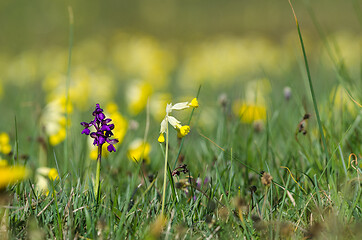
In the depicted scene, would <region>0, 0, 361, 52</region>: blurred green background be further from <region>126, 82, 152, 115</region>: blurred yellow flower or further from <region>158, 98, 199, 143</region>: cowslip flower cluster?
<region>158, 98, 199, 143</region>: cowslip flower cluster

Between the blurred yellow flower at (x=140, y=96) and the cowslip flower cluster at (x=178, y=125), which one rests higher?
the cowslip flower cluster at (x=178, y=125)

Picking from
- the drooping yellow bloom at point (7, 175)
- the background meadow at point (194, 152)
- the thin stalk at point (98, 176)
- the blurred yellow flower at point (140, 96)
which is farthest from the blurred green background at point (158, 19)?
the thin stalk at point (98, 176)

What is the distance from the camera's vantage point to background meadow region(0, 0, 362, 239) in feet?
4.47

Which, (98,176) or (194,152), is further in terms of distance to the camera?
(194,152)

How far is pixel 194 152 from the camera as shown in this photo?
2.79 m

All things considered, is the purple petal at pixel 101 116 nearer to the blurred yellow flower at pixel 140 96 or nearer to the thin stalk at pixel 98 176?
the thin stalk at pixel 98 176

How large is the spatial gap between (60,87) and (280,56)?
6.33m

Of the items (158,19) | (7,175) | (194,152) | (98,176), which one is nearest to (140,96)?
(194,152)

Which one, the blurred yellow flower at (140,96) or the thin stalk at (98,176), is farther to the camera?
the blurred yellow flower at (140,96)

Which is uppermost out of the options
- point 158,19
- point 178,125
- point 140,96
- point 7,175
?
point 158,19

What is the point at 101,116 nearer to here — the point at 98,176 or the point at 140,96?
the point at 98,176

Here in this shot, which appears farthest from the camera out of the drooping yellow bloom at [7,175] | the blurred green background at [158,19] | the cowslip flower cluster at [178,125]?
the blurred green background at [158,19]

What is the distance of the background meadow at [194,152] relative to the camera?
53.6 inches

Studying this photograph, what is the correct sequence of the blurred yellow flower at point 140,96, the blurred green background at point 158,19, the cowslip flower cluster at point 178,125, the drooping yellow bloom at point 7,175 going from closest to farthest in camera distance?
the drooping yellow bloom at point 7,175, the cowslip flower cluster at point 178,125, the blurred yellow flower at point 140,96, the blurred green background at point 158,19
